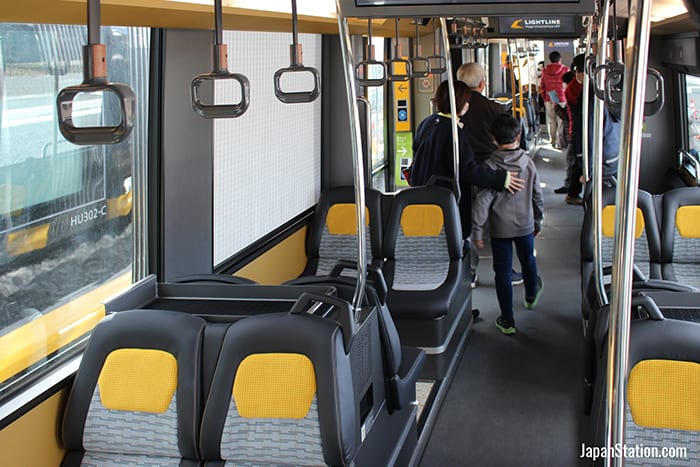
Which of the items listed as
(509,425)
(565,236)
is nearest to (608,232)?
(509,425)

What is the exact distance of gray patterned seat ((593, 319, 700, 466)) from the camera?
2.56 m

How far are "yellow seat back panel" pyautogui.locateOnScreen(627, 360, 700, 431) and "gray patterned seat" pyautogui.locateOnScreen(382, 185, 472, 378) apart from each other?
2.68 m

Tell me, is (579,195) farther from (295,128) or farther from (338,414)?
(338,414)

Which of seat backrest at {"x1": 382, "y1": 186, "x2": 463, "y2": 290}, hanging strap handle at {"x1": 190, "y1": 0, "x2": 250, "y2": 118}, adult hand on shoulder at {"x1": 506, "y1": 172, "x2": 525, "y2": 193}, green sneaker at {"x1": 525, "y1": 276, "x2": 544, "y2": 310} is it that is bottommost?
green sneaker at {"x1": 525, "y1": 276, "x2": 544, "y2": 310}

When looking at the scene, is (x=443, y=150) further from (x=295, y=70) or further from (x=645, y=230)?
(x=295, y=70)

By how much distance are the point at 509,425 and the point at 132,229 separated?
225cm

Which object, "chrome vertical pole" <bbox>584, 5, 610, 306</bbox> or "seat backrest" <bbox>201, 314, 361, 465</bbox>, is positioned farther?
"chrome vertical pole" <bbox>584, 5, 610, 306</bbox>

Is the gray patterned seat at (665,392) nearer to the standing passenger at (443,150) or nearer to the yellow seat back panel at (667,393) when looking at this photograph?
the yellow seat back panel at (667,393)

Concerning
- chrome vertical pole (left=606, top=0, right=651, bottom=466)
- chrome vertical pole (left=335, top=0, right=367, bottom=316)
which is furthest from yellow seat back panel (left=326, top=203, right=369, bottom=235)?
chrome vertical pole (left=606, top=0, right=651, bottom=466)

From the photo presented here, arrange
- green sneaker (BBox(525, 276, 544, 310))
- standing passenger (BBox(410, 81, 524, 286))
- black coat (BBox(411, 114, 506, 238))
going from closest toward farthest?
standing passenger (BBox(410, 81, 524, 286)), black coat (BBox(411, 114, 506, 238)), green sneaker (BBox(525, 276, 544, 310))

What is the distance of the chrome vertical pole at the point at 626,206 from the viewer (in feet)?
5.00

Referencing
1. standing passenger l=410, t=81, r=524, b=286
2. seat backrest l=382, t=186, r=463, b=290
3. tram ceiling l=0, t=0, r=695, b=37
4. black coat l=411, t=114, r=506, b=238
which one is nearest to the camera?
tram ceiling l=0, t=0, r=695, b=37

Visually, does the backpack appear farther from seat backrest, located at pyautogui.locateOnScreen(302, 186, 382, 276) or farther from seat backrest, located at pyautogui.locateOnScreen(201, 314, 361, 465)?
seat backrest, located at pyautogui.locateOnScreen(201, 314, 361, 465)

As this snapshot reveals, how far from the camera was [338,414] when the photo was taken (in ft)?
8.86
